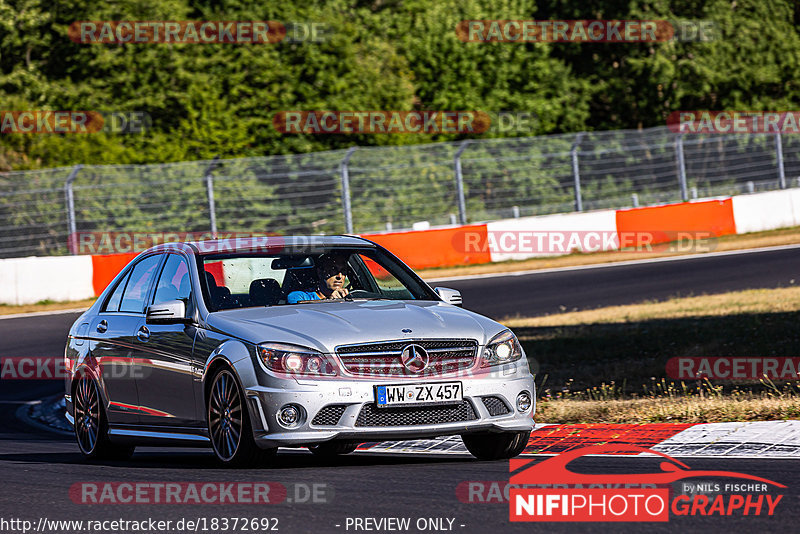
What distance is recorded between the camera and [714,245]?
29.0m

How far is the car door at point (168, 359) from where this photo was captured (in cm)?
834

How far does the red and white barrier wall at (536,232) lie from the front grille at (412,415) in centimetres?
1782

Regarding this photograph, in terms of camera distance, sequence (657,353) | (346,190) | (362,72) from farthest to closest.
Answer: (362,72), (346,190), (657,353)

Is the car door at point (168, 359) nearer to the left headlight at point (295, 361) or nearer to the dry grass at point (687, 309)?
the left headlight at point (295, 361)

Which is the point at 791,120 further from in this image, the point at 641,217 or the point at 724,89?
the point at 641,217

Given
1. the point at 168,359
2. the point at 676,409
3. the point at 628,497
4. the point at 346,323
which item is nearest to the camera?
the point at 628,497

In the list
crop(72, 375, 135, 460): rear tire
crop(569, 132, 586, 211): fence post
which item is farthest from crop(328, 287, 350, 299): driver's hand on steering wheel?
crop(569, 132, 586, 211): fence post

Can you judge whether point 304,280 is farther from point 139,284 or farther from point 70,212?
point 70,212

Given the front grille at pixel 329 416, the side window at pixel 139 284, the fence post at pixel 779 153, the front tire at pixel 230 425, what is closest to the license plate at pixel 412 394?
the front grille at pixel 329 416

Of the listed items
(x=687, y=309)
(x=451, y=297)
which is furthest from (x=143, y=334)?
(x=687, y=309)

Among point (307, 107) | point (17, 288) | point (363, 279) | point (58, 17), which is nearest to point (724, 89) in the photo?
point (307, 107)

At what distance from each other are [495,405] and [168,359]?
7.24 feet

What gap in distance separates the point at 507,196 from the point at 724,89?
16811 millimetres

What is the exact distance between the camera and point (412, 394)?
24.8ft
